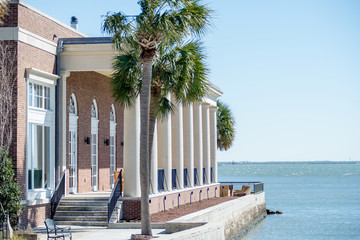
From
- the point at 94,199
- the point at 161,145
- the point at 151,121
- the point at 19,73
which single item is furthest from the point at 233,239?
the point at 19,73

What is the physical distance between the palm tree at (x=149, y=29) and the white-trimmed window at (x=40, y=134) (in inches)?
177

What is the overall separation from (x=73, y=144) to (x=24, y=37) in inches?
233

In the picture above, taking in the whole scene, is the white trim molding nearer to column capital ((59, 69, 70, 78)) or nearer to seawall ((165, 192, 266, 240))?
column capital ((59, 69, 70, 78))

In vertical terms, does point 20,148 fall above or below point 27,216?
above

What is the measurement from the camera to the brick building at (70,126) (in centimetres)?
1975

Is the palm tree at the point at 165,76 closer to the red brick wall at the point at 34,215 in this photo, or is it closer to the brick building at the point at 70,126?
the brick building at the point at 70,126

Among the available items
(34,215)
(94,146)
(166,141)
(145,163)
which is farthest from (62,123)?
(145,163)

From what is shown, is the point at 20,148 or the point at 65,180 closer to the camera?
the point at 20,148

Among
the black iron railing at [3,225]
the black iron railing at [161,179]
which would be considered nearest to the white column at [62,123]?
the black iron railing at [3,225]

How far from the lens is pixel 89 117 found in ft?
85.2

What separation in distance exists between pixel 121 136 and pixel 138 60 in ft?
39.9

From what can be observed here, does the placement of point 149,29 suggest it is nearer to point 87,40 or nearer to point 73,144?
point 87,40

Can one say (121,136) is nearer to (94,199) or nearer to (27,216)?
(94,199)

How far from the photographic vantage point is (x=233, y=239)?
2736 cm
